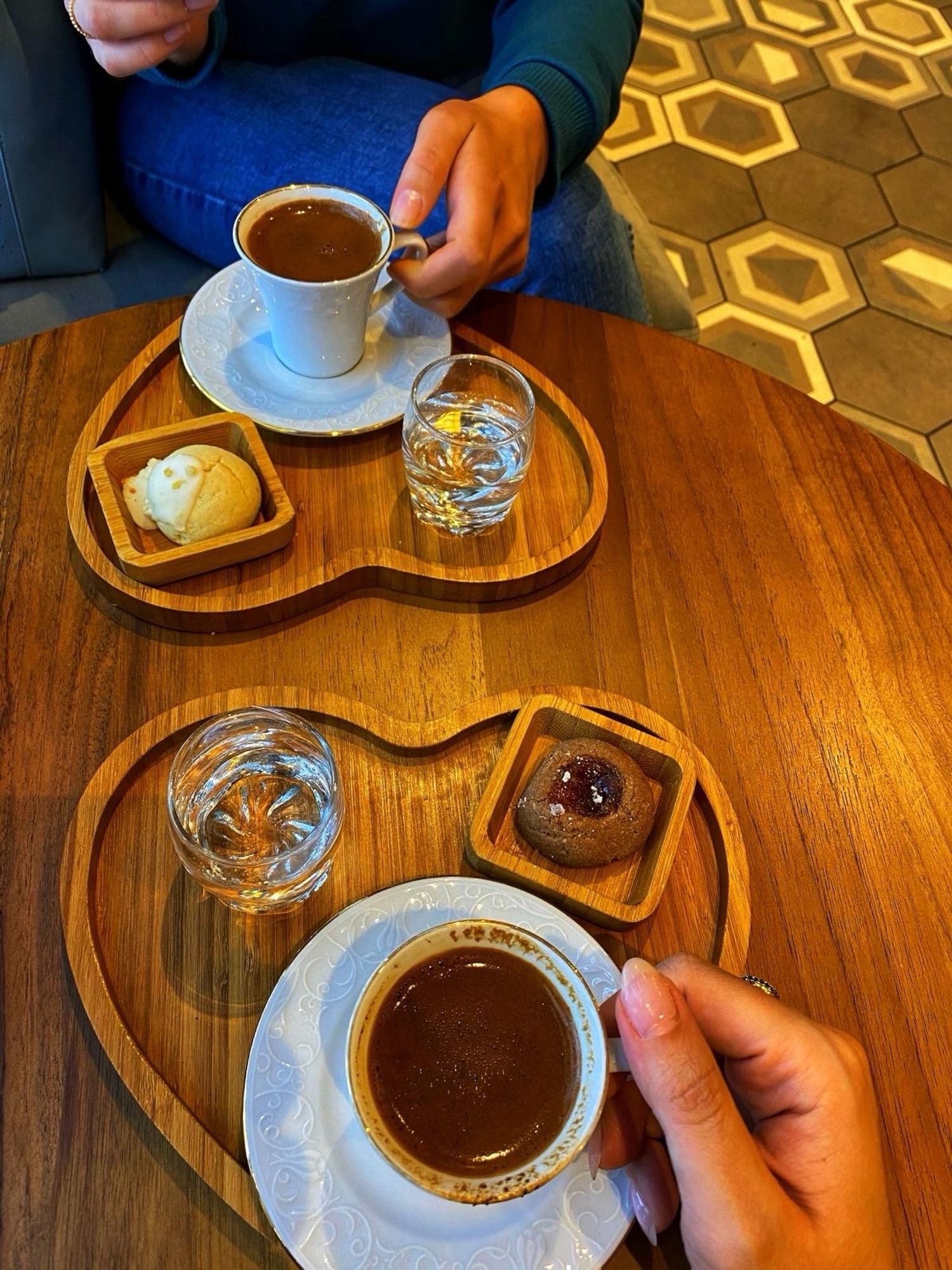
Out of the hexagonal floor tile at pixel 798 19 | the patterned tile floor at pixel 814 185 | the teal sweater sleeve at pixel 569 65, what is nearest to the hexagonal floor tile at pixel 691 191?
the patterned tile floor at pixel 814 185

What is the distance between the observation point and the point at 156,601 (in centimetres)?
106

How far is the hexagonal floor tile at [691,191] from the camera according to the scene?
2918mm

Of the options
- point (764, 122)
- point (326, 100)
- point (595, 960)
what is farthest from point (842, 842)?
point (764, 122)

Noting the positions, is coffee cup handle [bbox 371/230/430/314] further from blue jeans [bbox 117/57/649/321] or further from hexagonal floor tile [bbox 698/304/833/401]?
hexagonal floor tile [bbox 698/304/833/401]

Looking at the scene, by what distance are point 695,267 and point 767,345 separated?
36 cm

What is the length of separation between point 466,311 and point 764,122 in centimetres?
244

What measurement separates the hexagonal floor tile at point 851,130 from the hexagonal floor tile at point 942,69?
0.29m

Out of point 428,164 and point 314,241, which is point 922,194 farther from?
point 314,241

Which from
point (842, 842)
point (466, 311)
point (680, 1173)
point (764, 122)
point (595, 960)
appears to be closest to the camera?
point (680, 1173)

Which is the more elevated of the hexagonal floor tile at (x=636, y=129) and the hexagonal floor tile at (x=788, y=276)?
the hexagonal floor tile at (x=636, y=129)

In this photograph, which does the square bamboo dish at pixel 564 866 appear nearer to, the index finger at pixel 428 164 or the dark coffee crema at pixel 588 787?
the dark coffee crema at pixel 588 787

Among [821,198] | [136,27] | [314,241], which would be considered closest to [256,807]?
[314,241]

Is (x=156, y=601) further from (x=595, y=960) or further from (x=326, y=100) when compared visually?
(x=326, y=100)

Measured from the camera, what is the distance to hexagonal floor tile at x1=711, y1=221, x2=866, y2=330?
2.79m
